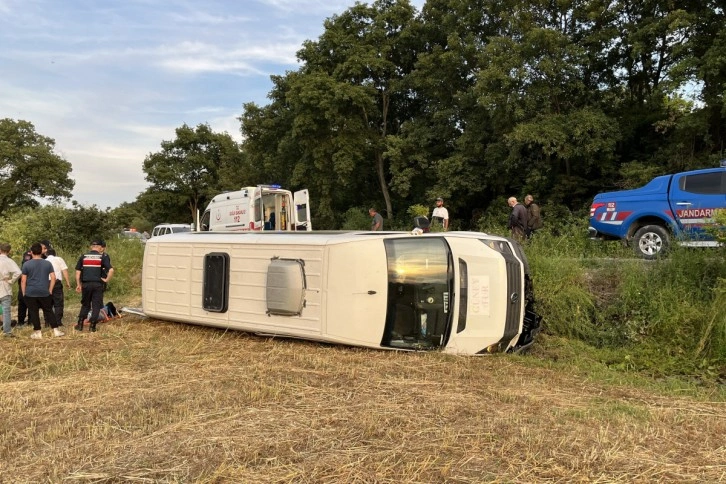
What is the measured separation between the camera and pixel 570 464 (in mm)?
3178

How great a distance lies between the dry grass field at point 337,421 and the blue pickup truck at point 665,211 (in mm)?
4227

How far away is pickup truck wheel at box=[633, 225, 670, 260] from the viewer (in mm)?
9273

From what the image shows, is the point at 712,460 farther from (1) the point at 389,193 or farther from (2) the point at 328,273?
(1) the point at 389,193

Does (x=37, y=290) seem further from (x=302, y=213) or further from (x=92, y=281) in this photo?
(x=302, y=213)

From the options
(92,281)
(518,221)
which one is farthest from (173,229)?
(518,221)

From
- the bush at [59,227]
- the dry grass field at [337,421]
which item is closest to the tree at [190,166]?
the bush at [59,227]

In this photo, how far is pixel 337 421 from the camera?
3949mm

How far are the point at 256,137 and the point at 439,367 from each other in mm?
28560

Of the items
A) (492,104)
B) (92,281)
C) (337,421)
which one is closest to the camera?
(337,421)

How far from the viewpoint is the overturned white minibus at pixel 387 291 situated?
6.31 metres

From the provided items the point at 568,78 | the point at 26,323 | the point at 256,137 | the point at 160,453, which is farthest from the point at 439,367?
the point at 256,137

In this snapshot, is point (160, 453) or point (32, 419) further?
point (32, 419)

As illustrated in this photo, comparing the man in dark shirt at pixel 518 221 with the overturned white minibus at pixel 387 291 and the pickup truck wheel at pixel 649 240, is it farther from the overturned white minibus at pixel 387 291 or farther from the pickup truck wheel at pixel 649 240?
the overturned white minibus at pixel 387 291

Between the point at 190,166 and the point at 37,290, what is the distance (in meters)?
40.3
